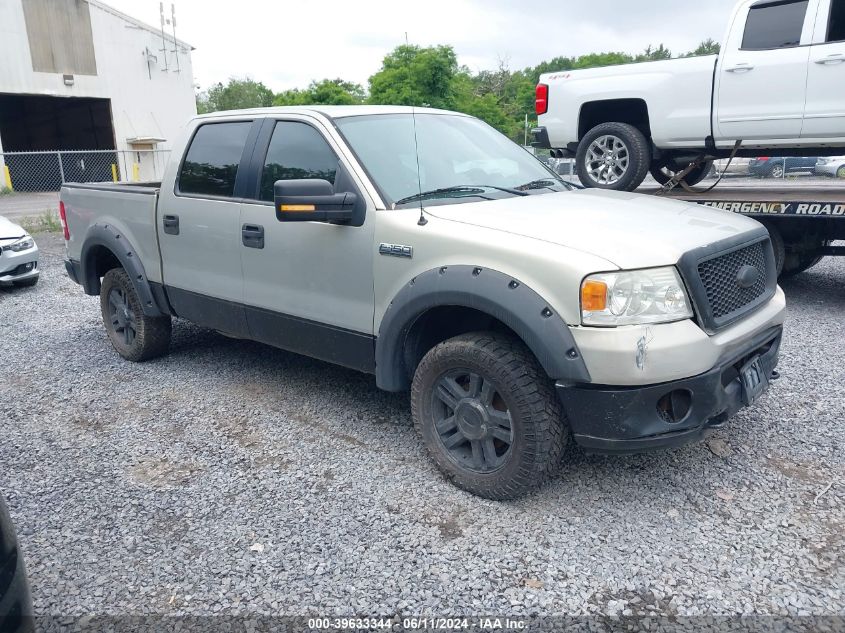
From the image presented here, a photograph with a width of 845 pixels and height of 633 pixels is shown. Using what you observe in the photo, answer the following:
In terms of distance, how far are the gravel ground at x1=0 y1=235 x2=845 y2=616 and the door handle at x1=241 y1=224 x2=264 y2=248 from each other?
1097 millimetres

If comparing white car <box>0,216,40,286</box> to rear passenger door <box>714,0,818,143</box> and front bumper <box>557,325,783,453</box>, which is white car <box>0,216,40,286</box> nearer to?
front bumper <box>557,325,783,453</box>

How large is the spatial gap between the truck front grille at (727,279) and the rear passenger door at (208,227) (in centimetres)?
271

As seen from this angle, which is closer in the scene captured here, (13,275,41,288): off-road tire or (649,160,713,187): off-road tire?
(649,160,713,187): off-road tire

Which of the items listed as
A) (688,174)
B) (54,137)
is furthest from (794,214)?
(54,137)

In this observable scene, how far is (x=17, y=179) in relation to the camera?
2839 cm

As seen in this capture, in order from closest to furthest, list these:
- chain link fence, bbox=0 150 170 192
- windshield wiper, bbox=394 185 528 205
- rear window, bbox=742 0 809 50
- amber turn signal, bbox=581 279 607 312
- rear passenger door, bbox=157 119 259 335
Answer: amber turn signal, bbox=581 279 607 312
windshield wiper, bbox=394 185 528 205
rear passenger door, bbox=157 119 259 335
rear window, bbox=742 0 809 50
chain link fence, bbox=0 150 170 192

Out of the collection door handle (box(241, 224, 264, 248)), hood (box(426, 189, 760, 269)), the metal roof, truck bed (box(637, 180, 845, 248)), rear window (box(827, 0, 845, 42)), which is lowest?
truck bed (box(637, 180, 845, 248))

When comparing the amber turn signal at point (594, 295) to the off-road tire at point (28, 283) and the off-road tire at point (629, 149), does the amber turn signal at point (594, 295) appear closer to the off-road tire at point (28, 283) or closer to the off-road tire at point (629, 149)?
the off-road tire at point (629, 149)

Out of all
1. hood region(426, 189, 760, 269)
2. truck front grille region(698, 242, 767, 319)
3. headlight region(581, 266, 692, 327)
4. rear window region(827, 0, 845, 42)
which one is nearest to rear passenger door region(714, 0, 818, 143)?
rear window region(827, 0, 845, 42)

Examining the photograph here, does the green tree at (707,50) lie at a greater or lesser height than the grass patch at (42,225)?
greater

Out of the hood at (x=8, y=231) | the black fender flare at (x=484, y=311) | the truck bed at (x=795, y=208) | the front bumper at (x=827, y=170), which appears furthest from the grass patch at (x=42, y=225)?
the front bumper at (x=827, y=170)

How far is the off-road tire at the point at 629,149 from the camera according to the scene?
705 centimetres

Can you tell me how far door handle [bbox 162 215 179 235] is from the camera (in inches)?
186

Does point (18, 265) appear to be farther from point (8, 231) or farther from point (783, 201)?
point (783, 201)
